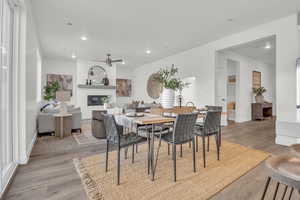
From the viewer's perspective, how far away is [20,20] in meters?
2.36

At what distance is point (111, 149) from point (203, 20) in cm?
360

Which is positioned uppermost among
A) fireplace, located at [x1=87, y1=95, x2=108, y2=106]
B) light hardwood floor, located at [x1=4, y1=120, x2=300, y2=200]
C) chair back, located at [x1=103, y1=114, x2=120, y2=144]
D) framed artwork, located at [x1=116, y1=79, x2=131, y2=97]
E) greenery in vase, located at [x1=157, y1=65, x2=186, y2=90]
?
framed artwork, located at [x1=116, y1=79, x2=131, y2=97]

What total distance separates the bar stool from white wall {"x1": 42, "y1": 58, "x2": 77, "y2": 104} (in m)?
8.29

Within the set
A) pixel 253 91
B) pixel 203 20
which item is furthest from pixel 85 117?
pixel 253 91

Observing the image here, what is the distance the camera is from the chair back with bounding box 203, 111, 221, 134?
2381 mm

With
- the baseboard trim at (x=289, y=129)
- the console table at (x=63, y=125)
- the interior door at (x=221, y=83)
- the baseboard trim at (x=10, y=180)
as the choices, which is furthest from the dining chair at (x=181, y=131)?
the interior door at (x=221, y=83)

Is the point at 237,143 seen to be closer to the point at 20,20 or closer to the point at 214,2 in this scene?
the point at 214,2

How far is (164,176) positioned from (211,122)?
1127 millimetres

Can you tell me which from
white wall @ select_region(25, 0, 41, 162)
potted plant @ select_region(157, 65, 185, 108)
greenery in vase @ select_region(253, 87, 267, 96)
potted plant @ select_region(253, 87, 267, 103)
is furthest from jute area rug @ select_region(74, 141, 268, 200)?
greenery in vase @ select_region(253, 87, 267, 96)

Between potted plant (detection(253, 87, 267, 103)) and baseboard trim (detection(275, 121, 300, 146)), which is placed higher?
potted plant (detection(253, 87, 267, 103))

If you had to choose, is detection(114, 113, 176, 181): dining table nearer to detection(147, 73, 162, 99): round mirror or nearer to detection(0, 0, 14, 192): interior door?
detection(0, 0, 14, 192): interior door

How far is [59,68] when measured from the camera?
25.0 ft

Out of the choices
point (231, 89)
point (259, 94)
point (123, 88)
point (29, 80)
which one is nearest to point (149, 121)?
point (29, 80)

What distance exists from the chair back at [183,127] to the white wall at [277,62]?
35.4 inches
